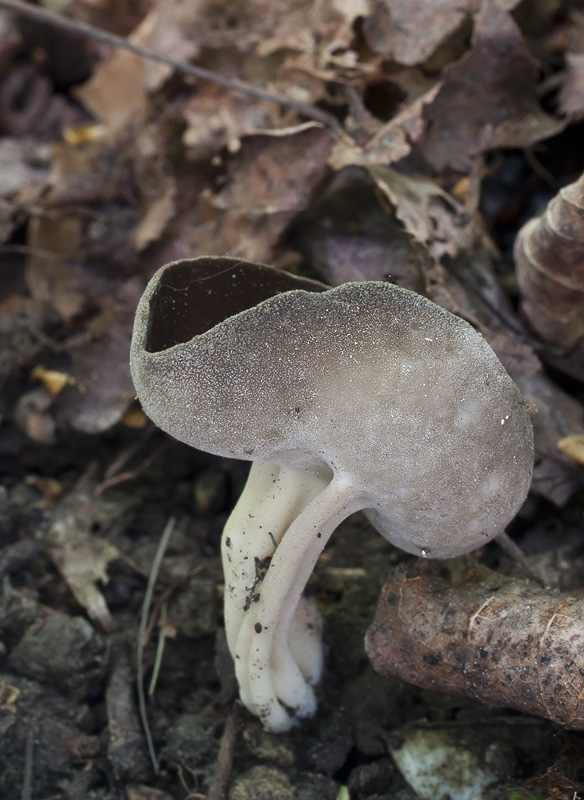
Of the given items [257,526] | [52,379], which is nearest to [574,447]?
[257,526]

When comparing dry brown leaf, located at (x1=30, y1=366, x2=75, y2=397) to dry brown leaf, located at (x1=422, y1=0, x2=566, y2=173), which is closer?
dry brown leaf, located at (x1=422, y1=0, x2=566, y2=173)

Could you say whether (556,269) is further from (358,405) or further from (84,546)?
(84,546)

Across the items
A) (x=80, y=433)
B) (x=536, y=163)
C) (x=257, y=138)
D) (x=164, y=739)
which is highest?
(x=257, y=138)

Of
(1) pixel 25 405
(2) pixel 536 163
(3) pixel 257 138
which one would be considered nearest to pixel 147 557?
(1) pixel 25 405

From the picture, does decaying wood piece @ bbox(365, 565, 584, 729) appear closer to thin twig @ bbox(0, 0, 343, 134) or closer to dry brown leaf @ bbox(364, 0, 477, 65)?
thin twig @ bbox(0, 0, 343, 134)

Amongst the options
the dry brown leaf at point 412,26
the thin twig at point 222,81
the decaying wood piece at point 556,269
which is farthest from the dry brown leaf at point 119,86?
the decaying wood piece at point 556,269

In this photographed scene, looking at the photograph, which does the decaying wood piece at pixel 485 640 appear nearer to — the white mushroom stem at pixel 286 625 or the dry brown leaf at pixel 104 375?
the white mushroom stem at pixel 286 625

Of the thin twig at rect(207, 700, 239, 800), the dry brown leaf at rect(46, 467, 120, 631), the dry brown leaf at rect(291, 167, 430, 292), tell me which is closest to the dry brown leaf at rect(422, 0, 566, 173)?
the dry brown leaf at rect(291, 167, 430, 292)

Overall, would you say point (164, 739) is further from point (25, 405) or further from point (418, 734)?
point (25, 405)
